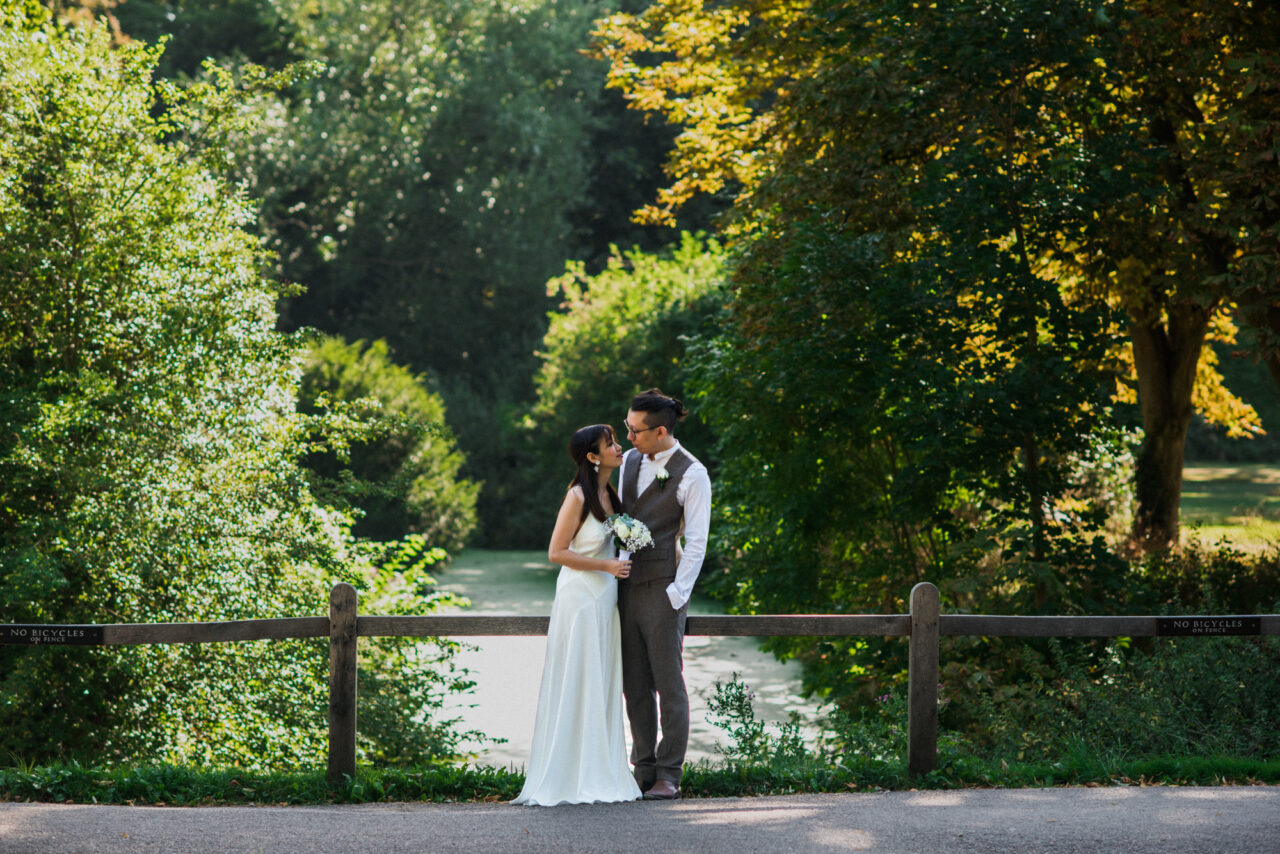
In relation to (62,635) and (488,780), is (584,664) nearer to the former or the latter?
(488,780)

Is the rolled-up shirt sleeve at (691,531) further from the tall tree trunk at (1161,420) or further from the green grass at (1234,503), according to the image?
the tall tree trunk at (1161,420)

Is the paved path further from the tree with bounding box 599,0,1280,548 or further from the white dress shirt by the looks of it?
the tree with bounding box 599,0,1280,548

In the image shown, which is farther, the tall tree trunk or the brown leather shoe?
the tall tree trunk

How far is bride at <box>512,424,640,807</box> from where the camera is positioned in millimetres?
5965

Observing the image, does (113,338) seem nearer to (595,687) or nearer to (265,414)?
(265,414)

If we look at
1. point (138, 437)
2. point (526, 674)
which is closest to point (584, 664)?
point (138, 437)

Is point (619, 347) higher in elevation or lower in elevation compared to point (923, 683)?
higher

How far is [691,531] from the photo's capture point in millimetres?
6059

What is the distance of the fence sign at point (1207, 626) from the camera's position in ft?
21.6

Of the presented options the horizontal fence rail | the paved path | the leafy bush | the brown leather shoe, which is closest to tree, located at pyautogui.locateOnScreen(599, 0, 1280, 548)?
the horizontal fence rail

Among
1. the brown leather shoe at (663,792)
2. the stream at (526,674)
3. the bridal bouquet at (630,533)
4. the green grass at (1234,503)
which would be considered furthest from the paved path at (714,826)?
the green grass at (1234,503)

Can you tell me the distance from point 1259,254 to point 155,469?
347 inches

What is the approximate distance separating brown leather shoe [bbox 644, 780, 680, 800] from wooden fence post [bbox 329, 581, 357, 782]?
1.58 meters

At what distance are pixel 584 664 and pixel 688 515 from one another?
0.92m
